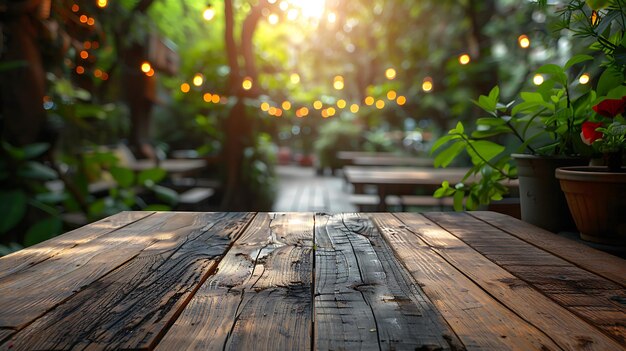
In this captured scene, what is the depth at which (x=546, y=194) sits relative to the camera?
5.07ft

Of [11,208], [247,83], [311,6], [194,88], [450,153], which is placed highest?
[311,6]

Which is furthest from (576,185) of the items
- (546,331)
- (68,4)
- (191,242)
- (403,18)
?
(403,18)

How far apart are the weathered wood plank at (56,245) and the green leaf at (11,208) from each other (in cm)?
166

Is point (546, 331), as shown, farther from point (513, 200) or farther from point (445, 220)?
point (513, 200)

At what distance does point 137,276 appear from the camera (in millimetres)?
974

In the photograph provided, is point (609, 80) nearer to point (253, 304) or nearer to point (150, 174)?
point (253, 304)

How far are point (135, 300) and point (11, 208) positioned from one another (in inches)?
106

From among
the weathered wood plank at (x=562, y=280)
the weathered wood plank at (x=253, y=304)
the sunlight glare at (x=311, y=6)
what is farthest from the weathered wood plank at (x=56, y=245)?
the sunlight glare at (x=311, y=6)

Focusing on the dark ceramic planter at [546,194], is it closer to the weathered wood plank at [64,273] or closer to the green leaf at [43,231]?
the weathered wood plank at [64,273]

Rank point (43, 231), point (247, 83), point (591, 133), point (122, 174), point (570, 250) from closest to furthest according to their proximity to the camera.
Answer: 1. point (570, 250)
2. point (591, 133)
3. point (43, 231)
4. point (122, 174)
5. point (247, 83)

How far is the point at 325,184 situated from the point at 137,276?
350 inches

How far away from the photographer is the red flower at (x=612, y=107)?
1.30 metres

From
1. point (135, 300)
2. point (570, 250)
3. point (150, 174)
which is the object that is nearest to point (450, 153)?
point (570, 250)

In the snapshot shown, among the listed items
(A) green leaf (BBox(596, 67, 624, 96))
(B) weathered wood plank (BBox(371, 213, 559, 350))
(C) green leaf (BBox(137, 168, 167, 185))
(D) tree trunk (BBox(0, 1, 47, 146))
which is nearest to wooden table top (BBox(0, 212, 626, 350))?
(B) weathered wood plank (BBox(371, 213, 559, 350))
